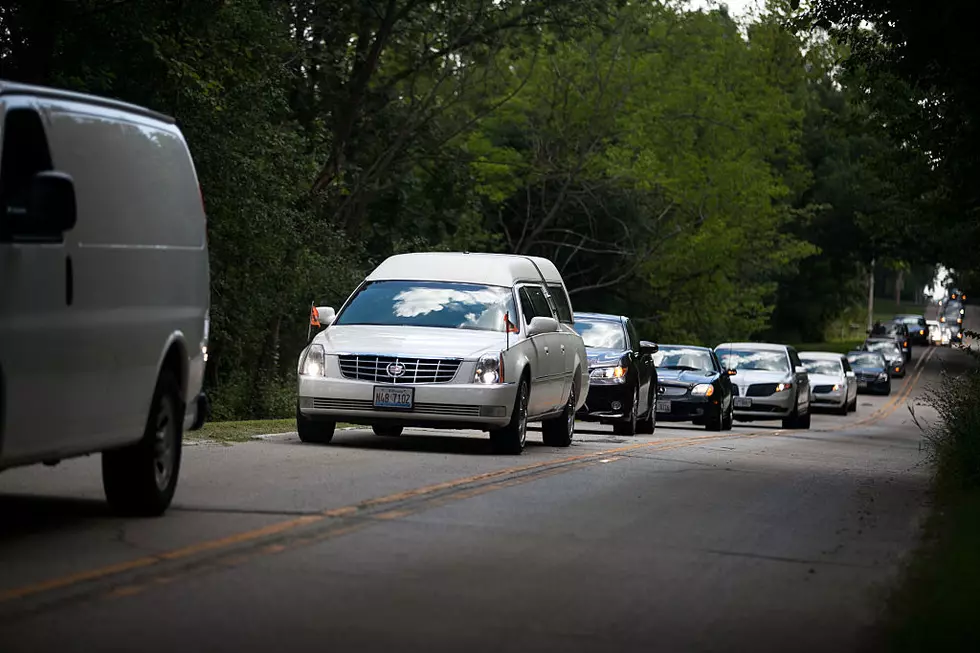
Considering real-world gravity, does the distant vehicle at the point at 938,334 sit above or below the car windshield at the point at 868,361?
below

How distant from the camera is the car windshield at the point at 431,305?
18.5 meters

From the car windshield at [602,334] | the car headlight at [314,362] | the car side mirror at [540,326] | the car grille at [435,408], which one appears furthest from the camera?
the car windshield at [602,334]

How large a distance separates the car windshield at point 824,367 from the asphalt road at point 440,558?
3295cm

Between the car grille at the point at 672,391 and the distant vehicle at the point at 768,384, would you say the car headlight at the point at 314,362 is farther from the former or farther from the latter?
the distant vehicle at the point at 768,384

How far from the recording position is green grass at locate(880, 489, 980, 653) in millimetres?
7656

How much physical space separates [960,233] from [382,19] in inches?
513

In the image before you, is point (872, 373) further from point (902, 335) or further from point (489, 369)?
point (489, 369)

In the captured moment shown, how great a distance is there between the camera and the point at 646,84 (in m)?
56.8

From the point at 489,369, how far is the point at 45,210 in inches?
355

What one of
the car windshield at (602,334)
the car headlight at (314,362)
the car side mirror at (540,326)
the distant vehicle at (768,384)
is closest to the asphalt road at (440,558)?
the car headlight at (314,362)

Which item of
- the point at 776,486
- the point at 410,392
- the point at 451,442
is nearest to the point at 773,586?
the point at 776,486

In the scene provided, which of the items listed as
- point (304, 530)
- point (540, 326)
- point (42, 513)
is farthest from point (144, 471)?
point (540, 326)

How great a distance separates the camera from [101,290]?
966 centimetres

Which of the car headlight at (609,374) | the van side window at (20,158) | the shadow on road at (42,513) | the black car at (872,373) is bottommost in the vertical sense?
the black car at (872,373)
